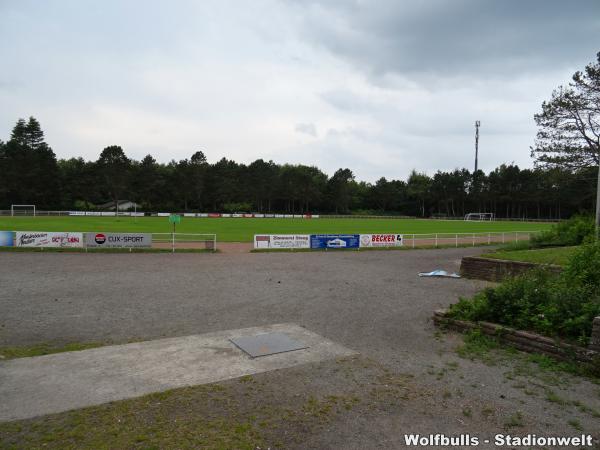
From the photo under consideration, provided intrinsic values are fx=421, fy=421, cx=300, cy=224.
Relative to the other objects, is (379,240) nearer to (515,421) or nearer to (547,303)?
(547,303)

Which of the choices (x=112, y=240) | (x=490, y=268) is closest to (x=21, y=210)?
(x=112, y=240)

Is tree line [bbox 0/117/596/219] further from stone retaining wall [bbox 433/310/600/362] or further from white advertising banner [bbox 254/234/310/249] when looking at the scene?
stone retaining wall [bbox 433/310/600/362]

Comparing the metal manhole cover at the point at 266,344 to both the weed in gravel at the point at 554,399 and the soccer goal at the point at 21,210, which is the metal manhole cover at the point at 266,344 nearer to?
the weed in gravel at the point at 554,399

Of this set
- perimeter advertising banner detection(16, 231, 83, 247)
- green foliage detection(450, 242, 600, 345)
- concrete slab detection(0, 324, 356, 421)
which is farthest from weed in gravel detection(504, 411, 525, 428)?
perimeter advertising banner detection(16, 231, 83, 247)

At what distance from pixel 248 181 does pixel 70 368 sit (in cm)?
11524

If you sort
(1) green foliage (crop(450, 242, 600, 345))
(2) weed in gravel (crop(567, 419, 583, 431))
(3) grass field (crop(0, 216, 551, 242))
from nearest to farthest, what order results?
(2) weed in gravel (crop(567, 419, 583, 431)), (1) green foliage (crop(450, 242, 600, 345)), (3) grass field (crop(0, 216, 551, 242))

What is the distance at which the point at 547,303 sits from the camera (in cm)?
791

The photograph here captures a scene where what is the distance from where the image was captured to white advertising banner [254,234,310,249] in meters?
27.8

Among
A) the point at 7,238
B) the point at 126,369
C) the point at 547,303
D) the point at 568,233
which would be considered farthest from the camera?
the point at 7,238

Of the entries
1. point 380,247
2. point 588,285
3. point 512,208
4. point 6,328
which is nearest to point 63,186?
point 380,247

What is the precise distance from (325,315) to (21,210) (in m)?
90.3

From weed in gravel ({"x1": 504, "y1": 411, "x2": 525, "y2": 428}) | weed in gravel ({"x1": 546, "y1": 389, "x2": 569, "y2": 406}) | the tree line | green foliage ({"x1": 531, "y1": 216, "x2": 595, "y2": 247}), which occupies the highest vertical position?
the tree line

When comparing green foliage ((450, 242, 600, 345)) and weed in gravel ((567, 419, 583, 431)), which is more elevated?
green foliage ((450, 242, 600, 345))

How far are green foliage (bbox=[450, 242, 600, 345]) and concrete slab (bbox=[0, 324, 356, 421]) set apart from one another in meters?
3.21
